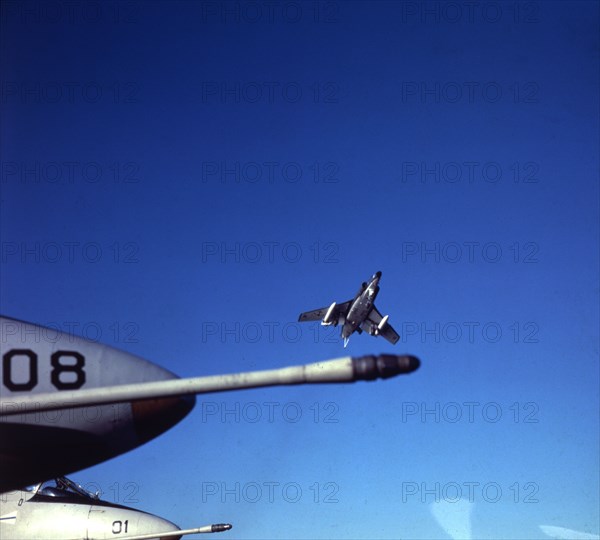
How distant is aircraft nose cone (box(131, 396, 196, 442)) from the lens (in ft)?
22.3

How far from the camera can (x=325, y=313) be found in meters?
42.9

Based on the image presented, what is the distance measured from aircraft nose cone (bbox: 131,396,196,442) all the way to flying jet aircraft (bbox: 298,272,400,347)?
32.4 metres

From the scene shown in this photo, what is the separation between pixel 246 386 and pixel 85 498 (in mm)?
17078

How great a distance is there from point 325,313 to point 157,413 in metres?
36.2

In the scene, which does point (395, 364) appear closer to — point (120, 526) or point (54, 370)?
Result: point (54, 370)

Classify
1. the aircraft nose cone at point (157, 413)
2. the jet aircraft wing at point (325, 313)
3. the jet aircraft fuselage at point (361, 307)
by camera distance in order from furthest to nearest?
the jet aircraft wing at point (325, 313) < the jet aircraft fuselage at point (361, 307) < the aircraft nose cone at point (157, 413)

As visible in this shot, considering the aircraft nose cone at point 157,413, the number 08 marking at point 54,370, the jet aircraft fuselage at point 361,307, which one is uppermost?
the jet aircraft fuselage at point 361,307

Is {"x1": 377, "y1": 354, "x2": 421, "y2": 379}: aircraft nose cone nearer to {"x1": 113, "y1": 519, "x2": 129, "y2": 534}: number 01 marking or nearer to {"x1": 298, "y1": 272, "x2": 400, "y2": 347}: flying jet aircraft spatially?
{"x1": 113, "y1": 519, "x2": 129, "y2": 534}: number 01 marking

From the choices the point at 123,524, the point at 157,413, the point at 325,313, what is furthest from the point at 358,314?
the point at 157,413

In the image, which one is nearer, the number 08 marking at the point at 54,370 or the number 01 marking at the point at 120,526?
the number 08 marking at the point at 54,370

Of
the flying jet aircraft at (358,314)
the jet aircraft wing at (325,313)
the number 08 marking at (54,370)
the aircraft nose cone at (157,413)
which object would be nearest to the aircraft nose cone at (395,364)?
the aircraft nose cone at (157,413)

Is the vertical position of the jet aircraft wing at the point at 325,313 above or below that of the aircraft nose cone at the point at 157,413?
above

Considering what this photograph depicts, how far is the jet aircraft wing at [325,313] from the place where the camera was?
4103 cm

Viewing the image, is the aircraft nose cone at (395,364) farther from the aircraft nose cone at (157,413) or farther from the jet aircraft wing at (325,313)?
the jet aircraft wing at (325,313)
